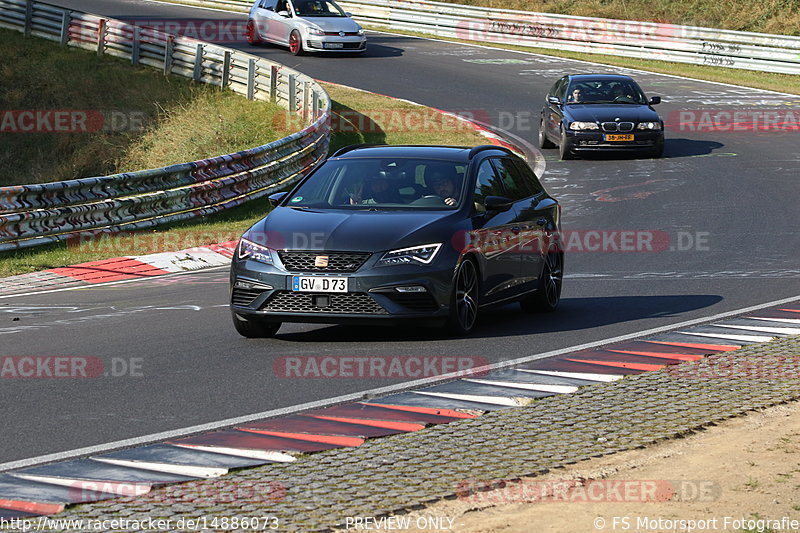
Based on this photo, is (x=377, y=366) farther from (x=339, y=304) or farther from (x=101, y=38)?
(x=101, y=38)

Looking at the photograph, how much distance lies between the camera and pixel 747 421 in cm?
809

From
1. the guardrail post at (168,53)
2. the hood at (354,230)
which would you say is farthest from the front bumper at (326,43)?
the hood at (354,230)

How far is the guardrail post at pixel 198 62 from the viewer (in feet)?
112

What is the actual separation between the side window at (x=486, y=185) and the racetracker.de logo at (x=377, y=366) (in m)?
1.90

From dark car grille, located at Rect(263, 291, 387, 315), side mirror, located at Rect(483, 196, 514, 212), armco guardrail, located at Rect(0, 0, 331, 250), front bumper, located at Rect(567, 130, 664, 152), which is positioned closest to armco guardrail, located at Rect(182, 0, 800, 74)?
armco guardrail, located at Rect(0, 0, 331, 250)

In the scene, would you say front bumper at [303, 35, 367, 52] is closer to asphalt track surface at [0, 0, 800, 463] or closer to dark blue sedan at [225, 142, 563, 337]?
asphalt track surface at [0, 0, 800, 463]

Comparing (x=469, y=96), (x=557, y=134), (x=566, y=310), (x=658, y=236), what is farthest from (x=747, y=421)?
(x=469, y=96)

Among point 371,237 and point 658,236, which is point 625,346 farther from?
point 658,236

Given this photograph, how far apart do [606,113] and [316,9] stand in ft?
56.0

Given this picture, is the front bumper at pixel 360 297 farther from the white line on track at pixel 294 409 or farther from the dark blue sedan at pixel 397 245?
the white line on track at pixel 294 409

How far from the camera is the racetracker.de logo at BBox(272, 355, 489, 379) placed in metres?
9.58

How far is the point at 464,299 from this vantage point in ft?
36.1

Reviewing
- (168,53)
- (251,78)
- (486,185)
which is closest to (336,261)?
(486,185)

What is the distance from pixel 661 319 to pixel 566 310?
1.10 metres
